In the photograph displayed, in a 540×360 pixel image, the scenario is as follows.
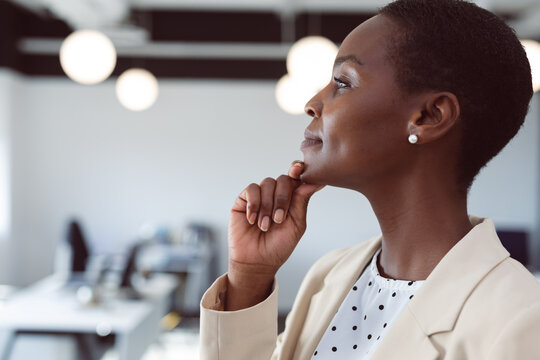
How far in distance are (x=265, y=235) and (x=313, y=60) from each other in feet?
9.32

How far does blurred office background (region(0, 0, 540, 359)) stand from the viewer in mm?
7129

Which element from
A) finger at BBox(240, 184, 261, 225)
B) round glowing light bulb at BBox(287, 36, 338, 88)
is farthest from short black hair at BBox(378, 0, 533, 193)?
round glowing light bulb at BBox(287, 36, 338, 88)

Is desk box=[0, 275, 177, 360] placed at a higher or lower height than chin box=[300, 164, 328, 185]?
lower

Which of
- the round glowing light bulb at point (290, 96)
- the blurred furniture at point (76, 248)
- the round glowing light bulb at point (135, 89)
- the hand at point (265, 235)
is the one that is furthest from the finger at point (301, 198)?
the round glowing light bulb at point (135, 89)

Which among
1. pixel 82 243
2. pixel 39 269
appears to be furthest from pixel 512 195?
pixel 39 269

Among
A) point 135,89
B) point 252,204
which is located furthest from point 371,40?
point 135,89

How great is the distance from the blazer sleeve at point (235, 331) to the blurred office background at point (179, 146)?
19.9 ft

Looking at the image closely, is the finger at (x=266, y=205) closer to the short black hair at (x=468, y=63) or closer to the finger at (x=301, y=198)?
the finger at (x=301, y=198)

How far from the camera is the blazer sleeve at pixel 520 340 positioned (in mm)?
646

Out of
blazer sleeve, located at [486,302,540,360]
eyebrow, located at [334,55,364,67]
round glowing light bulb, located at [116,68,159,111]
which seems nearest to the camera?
blazer sleeve, located at [486,302,540,360]

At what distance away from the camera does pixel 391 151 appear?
2.80 feet

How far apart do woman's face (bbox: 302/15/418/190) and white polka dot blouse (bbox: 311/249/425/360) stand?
19 cm

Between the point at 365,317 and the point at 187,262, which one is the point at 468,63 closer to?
the point at 365,317

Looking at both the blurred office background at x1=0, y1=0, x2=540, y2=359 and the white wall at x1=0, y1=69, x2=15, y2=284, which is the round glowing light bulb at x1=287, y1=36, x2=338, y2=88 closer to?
the blurred office background at x1=0, y1=0, x2=540, y2=359
